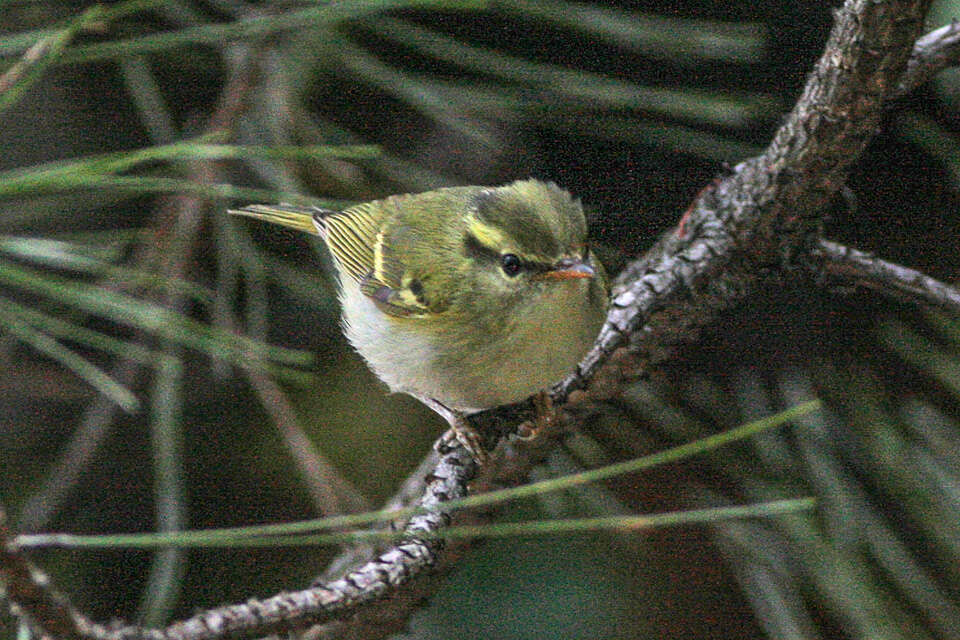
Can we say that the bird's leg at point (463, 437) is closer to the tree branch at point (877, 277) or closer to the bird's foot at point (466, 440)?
the bird's foot at point (466, 440)

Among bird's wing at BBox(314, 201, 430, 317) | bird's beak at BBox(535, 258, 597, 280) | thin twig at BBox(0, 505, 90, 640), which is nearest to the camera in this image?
thin twig at BBox(0, 505, 90, 640)

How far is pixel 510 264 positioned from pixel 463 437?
3.3 inches

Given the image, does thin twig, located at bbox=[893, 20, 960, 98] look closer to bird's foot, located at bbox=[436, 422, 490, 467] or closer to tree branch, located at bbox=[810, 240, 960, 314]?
tree branch, located at bbox=[810, 240, 960, 314]

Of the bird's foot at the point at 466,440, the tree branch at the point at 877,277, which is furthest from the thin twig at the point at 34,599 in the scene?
the tree branch at the point at 877,277

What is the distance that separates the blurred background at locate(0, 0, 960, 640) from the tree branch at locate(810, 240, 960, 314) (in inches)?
1.1

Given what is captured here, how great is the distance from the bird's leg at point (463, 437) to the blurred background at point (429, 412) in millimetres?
84

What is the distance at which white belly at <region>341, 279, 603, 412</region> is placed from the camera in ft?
1.51

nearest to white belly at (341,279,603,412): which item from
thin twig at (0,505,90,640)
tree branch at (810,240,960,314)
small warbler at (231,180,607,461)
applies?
small warbler at (231,180,607,461)

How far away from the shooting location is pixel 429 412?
0.78 m

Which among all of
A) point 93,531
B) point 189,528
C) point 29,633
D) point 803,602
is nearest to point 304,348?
point 189,528

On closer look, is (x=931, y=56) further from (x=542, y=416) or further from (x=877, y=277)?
(x=542, y=416)

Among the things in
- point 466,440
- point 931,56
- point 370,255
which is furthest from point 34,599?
point 931,56

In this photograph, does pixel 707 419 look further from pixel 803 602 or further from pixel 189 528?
pixel 189 528

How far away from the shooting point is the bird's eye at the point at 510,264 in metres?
0.45
